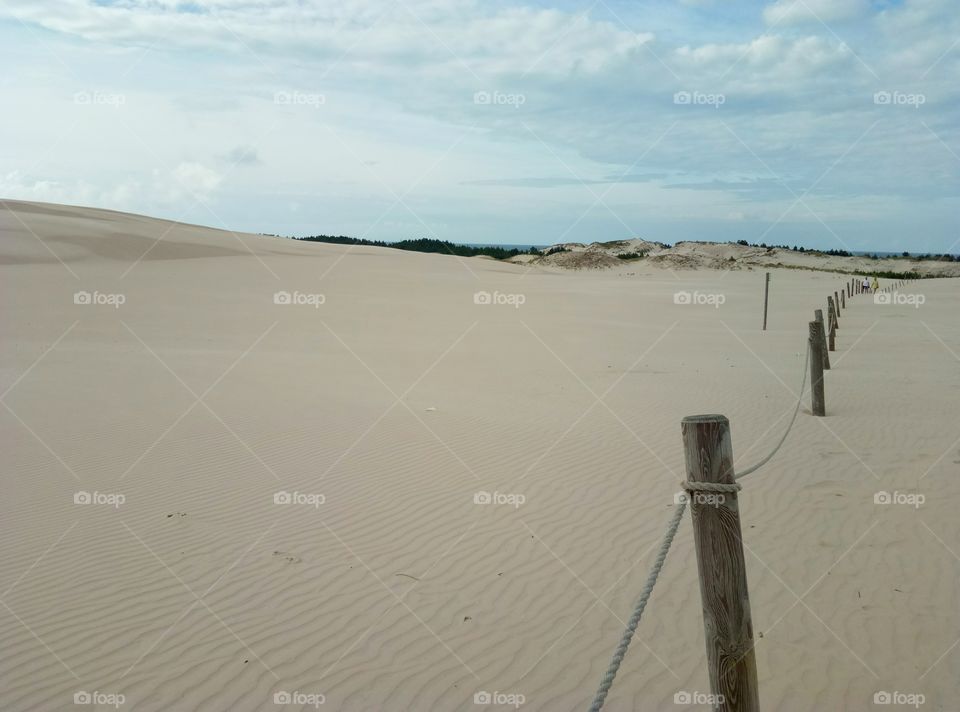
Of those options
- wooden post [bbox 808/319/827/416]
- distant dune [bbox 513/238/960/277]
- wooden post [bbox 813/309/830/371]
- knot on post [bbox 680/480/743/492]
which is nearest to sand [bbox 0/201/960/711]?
wooden post [bbox 808/319/827/416]

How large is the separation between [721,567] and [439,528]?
3979 mm

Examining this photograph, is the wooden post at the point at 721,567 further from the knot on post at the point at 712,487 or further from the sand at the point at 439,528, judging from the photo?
the sand at the point at 439,528

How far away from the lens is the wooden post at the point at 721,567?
347 centimetres

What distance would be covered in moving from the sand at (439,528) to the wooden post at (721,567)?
1.08 meters

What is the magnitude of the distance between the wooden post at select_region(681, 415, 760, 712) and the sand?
3.55 feet

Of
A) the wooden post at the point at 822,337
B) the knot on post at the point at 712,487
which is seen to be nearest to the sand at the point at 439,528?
the wooden post at the point at 822,337

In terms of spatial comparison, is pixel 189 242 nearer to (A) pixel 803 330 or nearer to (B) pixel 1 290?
(B) pixel 1 290

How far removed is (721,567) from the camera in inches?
140

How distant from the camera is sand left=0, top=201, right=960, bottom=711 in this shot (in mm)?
4840

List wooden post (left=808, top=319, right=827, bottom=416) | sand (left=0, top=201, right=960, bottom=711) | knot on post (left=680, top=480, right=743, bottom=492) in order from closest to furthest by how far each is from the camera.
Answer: knot on post (left=680, top=480, right=743, bottom=492) < sand (left=0, top=201, right=960, bottom=711) < wooden post (left=808, top=319, right=827, bottom=416)

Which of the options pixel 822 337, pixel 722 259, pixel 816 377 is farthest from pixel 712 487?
pixel 722 259

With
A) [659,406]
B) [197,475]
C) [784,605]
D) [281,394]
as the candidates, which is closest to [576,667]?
[784,605]

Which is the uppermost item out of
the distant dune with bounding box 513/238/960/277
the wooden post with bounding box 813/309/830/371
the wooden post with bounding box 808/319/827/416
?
the distant dune with bounding box 513/238/960/277

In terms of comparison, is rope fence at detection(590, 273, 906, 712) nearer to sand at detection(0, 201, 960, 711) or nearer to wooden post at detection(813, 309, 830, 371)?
sand at detection(0, 201, 960, 711)
